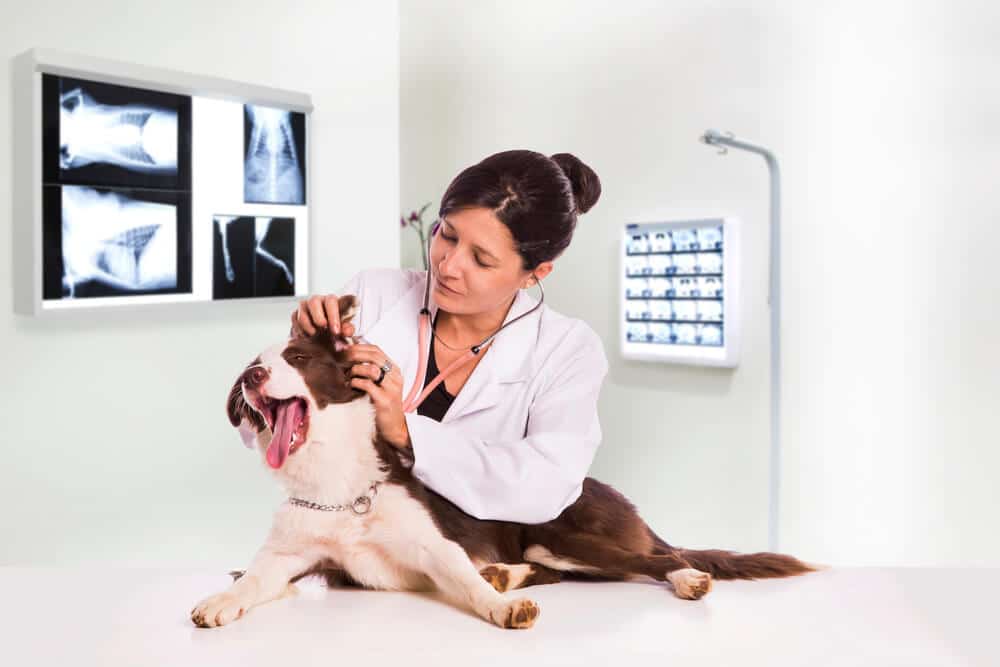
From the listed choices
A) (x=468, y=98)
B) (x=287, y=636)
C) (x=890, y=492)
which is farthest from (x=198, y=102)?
(x=890, y=492)

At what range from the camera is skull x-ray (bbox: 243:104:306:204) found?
2488mm

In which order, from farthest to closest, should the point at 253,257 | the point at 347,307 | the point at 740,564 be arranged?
1. the point at 253,257
2. the point at 740,564
3. the point at 347,307

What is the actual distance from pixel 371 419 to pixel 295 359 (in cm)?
11

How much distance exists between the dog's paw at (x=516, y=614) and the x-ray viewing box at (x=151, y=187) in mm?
1586

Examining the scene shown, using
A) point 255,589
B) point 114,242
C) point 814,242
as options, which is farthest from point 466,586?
point 814,242

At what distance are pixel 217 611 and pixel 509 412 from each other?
42 centimetres

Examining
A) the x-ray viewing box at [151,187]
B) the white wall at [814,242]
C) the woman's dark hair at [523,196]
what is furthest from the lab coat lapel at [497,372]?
the white wall at [814,242]

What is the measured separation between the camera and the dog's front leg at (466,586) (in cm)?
90

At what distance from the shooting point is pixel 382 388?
99 cm

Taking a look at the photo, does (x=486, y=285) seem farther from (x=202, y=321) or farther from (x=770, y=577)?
(x=202, y=321)

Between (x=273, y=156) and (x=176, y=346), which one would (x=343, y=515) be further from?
(x=273, y=156)

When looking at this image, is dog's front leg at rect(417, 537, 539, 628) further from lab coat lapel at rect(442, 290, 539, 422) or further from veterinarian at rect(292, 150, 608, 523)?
lab coat lapel at rect(442, 290, 539, 422)

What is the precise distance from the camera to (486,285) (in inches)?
44.2

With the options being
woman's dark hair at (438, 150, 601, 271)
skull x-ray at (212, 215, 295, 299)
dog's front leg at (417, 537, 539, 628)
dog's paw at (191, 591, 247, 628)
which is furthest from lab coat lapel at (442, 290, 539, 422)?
skull x-ray at (212, 215, 295, 299)
